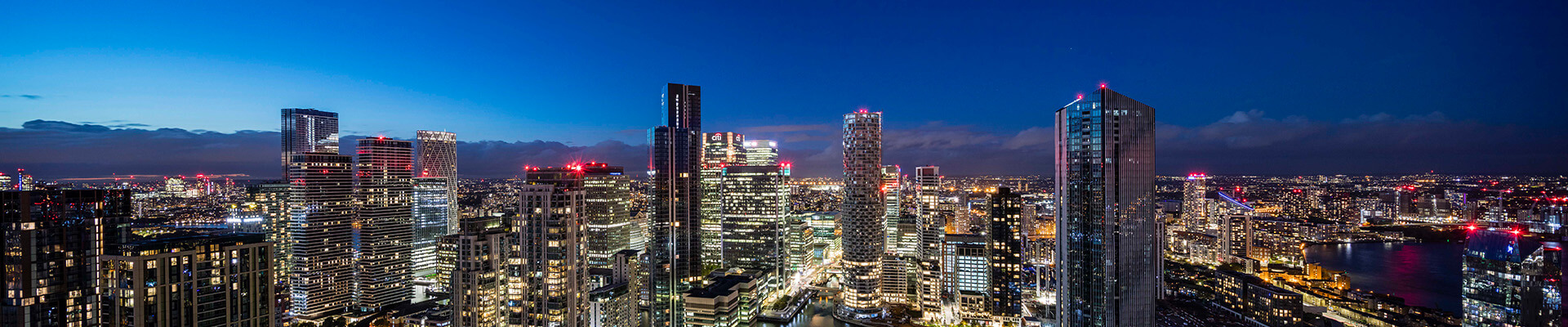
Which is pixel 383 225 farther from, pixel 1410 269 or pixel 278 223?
pixel 1410 269

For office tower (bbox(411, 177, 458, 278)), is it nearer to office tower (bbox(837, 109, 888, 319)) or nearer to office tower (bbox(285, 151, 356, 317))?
office tower (bbox(285, 151, 356, 317))

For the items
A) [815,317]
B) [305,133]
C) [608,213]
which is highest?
[305,133]

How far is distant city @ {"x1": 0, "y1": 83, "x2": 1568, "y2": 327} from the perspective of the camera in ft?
71.5

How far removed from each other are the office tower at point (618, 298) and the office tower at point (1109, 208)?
21398 millimetres

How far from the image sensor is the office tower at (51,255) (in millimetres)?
20828

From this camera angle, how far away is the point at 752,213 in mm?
66062

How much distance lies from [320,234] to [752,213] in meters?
36.0

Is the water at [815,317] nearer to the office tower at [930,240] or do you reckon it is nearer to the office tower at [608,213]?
the office tower at [930,240]

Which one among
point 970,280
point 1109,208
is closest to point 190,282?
point 1109,208


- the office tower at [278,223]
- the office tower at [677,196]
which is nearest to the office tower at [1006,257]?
the office tower at [677,196]

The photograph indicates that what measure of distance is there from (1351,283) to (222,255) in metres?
66.1

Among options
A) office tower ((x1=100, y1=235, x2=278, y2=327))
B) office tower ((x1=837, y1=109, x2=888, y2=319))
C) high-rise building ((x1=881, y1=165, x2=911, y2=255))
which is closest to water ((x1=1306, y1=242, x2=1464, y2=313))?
office tower ((x1=837, y1=109, x2=888, y2=319))

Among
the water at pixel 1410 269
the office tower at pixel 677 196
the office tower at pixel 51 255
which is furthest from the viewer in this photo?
the office tower at pixel 677 196

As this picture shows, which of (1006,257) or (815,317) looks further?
(815,317)
